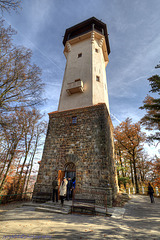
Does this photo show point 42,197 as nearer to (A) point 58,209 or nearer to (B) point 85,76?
(A) point 58,209

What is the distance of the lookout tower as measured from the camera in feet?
26.7

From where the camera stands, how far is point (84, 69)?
13070 mm

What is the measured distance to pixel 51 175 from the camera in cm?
926

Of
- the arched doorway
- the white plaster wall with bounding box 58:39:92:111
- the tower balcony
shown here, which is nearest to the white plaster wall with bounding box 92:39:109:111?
the white plaster wall with bounding box 58:39:92:111

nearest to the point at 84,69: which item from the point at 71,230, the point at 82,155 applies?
the point at 82,155

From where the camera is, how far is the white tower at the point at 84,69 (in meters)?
11.7

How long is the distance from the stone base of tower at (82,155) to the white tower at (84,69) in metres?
1.47

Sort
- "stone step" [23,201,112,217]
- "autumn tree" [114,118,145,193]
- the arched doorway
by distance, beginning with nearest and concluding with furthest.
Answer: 1. "stone step" [23,201,112,217]
2. the arched doorway
3. "autumn tree" [114,118,145,193]

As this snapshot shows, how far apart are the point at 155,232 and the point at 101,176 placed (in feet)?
12.9

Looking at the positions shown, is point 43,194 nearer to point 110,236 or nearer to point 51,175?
point 51,175

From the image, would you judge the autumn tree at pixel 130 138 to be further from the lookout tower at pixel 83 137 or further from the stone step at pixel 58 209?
the stone step at pixel 58 209

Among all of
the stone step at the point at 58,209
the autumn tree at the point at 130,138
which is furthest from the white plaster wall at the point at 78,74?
the autumn tree at the point at 130,138

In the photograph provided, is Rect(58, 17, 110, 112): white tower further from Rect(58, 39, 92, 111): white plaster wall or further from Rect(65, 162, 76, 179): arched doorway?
Rect(65, 162, 76, 179): arched doorway

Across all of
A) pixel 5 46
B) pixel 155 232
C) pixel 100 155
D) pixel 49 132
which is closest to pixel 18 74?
pixel 5 46
